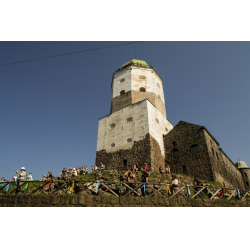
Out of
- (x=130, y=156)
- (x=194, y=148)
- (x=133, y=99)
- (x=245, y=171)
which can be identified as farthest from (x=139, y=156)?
(x=245, y=171)

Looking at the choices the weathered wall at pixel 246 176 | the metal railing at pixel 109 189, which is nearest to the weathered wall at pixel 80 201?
the metal railing at pixel 109 189

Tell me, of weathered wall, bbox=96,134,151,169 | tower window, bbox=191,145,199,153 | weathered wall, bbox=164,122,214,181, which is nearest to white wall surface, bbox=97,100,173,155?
weathered wall, bbox=96,134,151,169

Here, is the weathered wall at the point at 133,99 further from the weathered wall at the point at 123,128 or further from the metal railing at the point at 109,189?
the metal railing at the point at 109,189

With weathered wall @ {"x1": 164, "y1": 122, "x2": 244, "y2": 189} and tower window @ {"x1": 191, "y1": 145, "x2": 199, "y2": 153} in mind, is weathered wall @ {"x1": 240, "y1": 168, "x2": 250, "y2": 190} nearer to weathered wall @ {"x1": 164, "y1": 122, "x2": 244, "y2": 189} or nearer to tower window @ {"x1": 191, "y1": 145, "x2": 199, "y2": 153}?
weathered wall @ {"x1": 164, "y1": 122, "x2": 244, "y2": 189}

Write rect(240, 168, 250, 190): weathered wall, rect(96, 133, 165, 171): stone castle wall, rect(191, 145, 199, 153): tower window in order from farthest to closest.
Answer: rect(240, 168, 250, 190): weathered wall
rect(191, 145, 199, 153): tower window
rect(96, 133, 165, 171): stone castle wall

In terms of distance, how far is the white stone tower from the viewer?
23.2 meters

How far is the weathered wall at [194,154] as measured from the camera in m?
21.7

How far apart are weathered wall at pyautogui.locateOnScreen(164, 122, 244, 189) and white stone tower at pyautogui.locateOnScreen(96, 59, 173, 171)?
1286mm

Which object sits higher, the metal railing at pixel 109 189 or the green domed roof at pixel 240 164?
the green domed roof at pixel 240 164

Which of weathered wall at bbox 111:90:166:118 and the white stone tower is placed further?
weathered wall at bbox 111:90:166:118

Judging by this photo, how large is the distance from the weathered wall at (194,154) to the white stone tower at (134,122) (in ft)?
4.22
